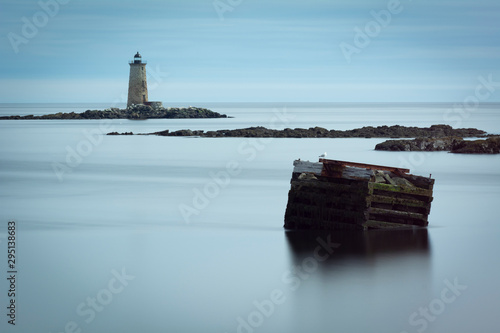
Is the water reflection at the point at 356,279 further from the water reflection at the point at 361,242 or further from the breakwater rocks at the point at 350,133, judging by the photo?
the breakwater rocks at the point at 350,133

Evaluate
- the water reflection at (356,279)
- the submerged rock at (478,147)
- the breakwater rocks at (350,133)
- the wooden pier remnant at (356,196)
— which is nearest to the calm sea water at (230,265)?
the water reflection at (356,279)

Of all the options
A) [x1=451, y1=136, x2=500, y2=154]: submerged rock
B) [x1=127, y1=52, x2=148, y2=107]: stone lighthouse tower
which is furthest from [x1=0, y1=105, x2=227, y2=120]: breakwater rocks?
[x1=451, y1=136, x2=500, y2=154]: submerged rock

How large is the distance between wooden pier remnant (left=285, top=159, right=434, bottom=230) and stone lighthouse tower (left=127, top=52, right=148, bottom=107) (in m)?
81.3

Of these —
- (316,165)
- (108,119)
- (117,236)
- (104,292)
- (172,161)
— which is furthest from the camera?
(108,119)

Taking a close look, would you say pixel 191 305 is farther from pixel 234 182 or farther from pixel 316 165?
pixel 234 182

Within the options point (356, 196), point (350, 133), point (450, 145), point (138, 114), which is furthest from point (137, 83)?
point (356, 196)

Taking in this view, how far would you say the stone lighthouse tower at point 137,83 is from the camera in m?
95.6

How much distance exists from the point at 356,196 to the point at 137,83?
3297 inches

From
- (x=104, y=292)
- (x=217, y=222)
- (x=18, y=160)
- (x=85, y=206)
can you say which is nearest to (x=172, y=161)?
(x=18, y=160)

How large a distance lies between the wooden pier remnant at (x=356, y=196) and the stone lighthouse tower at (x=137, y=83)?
3201 inches

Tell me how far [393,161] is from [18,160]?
20.0m

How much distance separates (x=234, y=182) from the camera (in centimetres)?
2920

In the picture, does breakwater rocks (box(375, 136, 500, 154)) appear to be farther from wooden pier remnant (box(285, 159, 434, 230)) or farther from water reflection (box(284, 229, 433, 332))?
wooden pier remnant (box(285, 159, 434, 230))

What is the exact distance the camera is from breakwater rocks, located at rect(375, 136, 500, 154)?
40.3m
